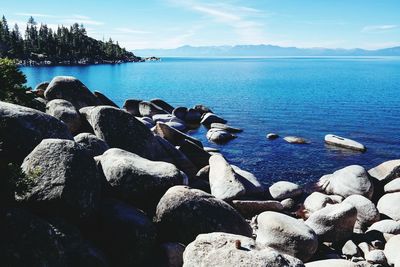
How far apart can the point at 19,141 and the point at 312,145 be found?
95.9 ft

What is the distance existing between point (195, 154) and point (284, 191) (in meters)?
6.54

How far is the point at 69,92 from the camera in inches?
1080

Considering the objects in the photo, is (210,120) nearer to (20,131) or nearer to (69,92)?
(69,92)

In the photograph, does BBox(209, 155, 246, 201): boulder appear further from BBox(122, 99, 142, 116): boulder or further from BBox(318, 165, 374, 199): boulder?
BBox(122, 99, 142, 116): boulder

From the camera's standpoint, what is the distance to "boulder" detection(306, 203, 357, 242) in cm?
1748

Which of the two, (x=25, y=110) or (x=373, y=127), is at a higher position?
(x=25, y=110)

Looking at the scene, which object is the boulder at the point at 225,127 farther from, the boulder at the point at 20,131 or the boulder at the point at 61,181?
the boulder at the point at 61,181

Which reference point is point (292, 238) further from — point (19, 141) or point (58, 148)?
point (19, 141)

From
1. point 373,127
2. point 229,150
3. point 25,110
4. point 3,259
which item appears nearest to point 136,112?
point 229,150

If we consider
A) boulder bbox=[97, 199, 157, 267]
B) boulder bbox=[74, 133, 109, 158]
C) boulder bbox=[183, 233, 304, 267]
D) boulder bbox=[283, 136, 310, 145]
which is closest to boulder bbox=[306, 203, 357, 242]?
boulder bbox=[97, 199, 157, 267]

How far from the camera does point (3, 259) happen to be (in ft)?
27.3

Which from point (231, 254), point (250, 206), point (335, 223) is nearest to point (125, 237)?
point (231, 254)

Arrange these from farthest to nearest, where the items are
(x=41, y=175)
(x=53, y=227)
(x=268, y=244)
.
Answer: (x=268, y=244), (x=41, y=175), (x=53, y=227)

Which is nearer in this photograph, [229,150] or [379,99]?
[229,150]
